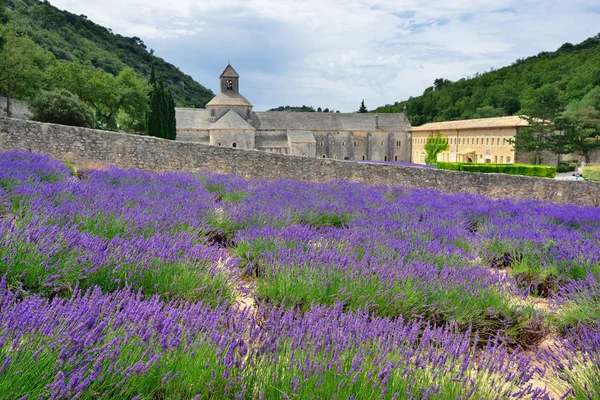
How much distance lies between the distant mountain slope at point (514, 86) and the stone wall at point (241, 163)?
42.4 meters

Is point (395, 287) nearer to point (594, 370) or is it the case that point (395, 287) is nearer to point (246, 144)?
point (594, 370)

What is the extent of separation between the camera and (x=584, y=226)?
6230mm

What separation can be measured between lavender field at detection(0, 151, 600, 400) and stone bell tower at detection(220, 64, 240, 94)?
4645cm

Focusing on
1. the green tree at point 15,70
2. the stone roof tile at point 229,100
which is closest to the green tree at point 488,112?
the stone roof tile at point 229,100

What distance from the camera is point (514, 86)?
70.9 meters

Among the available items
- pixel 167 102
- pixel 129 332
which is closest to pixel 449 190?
pixel 129 332

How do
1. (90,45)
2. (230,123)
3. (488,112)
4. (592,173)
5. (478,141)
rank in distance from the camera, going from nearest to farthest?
(592,173), (230,123), (478,141), (488,112), (90,45)

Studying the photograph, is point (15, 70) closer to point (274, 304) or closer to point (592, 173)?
point (274, 304)

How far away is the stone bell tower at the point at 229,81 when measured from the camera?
4966 cm

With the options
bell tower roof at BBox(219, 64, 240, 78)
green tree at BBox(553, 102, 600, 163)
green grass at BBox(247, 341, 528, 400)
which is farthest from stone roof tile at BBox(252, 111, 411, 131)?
green grass at BBox(247, 341, 528, 400)

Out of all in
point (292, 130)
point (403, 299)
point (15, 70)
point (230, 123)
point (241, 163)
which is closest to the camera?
point (403, 299)

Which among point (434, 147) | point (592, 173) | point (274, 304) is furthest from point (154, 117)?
point (434, 147)

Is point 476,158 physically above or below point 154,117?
below

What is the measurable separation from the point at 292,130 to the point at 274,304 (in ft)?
157
